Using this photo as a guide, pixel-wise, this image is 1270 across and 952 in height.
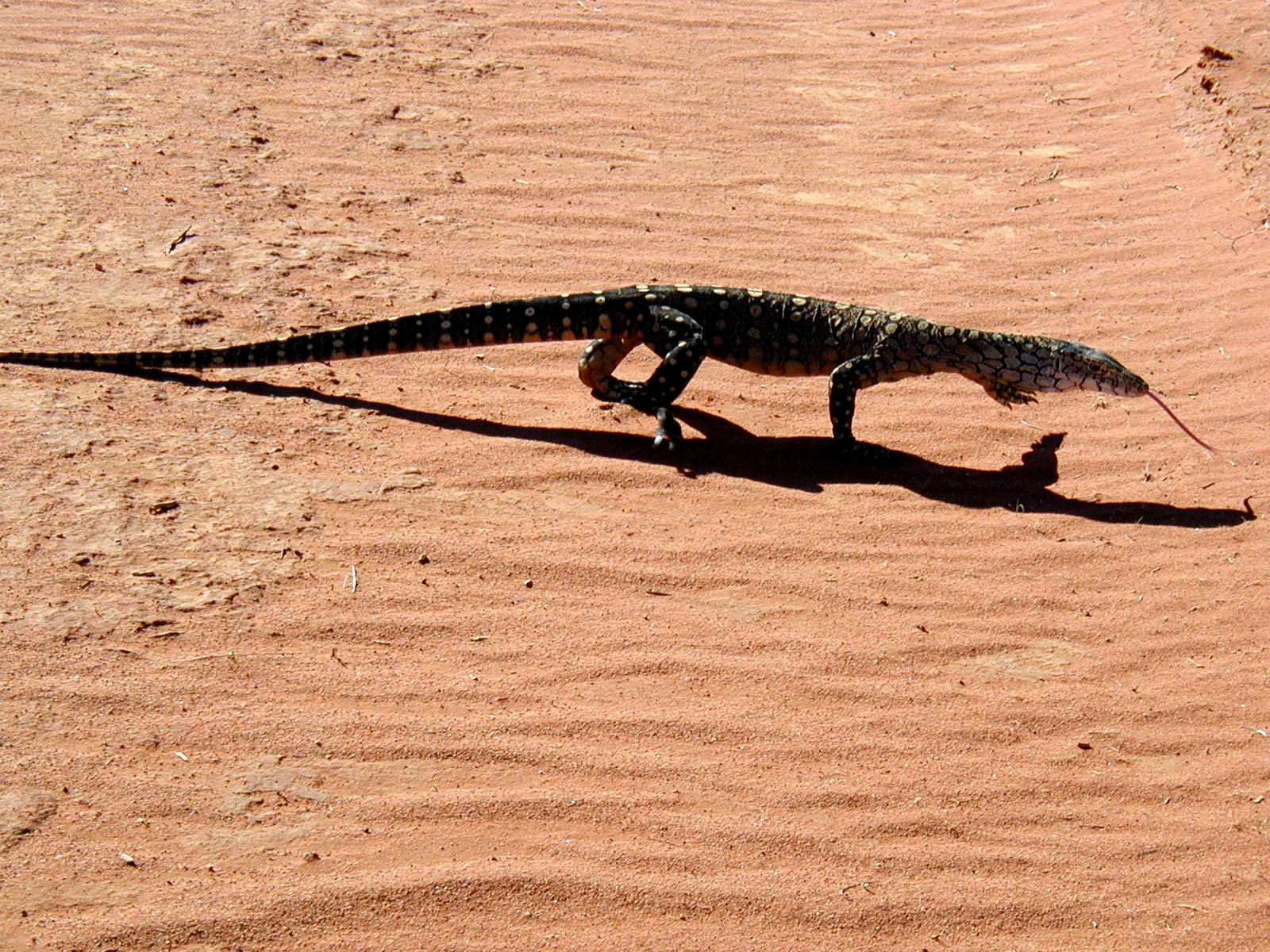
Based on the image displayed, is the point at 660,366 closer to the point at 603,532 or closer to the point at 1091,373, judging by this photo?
the point at 603,532

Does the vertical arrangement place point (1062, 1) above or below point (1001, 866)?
above

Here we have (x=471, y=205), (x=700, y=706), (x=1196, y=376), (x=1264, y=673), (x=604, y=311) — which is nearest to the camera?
(x=700, y=706)

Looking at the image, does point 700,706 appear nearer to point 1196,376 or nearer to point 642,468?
point 642,468

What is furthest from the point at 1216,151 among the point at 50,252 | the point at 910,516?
the point at 50,252

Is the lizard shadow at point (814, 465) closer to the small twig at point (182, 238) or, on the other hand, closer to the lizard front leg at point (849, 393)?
the lizard front leg at point (849, 393)

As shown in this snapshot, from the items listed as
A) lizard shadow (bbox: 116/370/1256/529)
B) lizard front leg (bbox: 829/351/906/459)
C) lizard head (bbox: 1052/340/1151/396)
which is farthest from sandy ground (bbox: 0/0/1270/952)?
lizard head (bbox: 1052/340/1151/396)

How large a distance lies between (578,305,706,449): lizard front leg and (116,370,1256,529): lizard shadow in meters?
0.26

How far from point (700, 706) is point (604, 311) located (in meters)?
2.97

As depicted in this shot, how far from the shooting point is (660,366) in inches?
294

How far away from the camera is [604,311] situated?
7434 millimetres

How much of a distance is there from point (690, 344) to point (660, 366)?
25 centimetres

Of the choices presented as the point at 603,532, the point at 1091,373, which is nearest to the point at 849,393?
the point at 1091,373

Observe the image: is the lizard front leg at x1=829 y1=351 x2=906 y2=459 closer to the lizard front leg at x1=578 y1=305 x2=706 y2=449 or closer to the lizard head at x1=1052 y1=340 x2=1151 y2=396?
the lizard front leg at x1=578 y1=305 x2=706 y2=449

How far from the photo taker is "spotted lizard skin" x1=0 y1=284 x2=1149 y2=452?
23.4 feet
